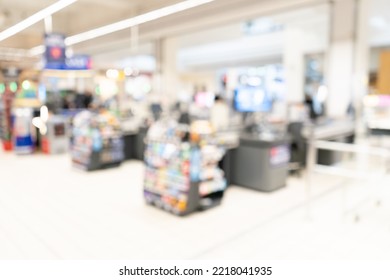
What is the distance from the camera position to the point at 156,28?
27.2ft

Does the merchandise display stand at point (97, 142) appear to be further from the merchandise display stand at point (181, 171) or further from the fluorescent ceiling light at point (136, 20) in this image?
the merchandise display stand at point (181, 171)

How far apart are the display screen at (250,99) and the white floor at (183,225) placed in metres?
1.37

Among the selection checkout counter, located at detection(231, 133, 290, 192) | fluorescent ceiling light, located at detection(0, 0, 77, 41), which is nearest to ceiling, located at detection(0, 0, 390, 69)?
fluorescent ceiling light, located at detection(0, 0, 77, 41)

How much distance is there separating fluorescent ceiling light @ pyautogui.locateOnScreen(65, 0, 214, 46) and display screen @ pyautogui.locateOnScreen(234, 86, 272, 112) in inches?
69.7

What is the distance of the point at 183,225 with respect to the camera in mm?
3615

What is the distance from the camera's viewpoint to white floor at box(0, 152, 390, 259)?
2990mm

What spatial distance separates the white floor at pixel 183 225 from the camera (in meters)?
2.99

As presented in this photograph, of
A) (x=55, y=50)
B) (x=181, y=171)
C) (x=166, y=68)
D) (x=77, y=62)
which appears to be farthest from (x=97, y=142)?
(x=166, y=68)

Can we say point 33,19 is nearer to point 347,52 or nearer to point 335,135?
point 335,135

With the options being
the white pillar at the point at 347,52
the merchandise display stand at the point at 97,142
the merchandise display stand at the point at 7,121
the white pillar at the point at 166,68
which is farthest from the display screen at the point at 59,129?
the white pillar at the point at 347,52

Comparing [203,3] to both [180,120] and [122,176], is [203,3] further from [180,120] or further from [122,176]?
[122,176]

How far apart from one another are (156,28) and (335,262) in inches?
282

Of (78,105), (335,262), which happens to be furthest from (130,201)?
(78,105)

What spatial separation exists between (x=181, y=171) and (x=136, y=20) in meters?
4.89
